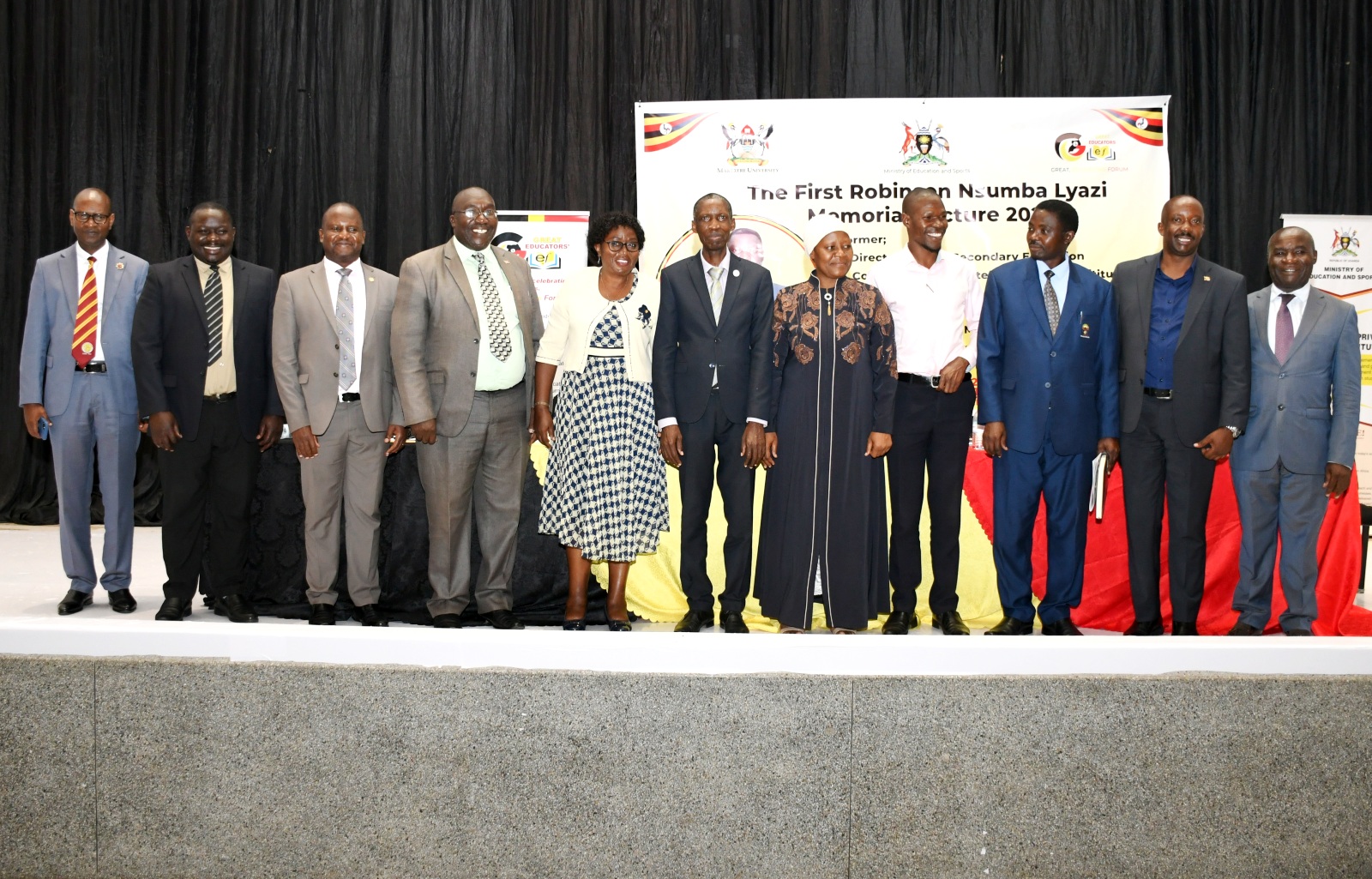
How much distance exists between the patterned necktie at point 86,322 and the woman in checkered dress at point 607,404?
1740 millimetres

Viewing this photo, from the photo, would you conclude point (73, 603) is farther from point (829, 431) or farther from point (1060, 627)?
point (1060, 627)

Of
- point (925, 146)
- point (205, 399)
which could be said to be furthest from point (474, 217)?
point (925, 146)

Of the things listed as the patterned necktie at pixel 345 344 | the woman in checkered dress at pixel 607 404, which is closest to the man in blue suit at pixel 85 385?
the patterned necktie at pixel 345 344

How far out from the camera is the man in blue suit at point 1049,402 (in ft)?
11.7

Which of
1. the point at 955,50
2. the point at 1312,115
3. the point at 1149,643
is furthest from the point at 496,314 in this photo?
the point at 1312,115

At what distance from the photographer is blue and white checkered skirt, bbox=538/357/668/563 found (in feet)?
11.9

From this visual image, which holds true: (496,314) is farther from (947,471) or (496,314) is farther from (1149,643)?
(1149,643)

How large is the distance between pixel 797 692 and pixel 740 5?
217 inches

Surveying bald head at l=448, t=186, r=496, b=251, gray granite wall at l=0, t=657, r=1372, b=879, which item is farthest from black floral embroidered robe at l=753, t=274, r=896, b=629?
gray granite wall at l=0, t=657, r=1372, b=879

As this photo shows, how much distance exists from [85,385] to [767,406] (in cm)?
256

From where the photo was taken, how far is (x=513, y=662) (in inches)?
81.4

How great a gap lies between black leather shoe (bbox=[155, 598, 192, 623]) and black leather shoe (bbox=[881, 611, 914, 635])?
244 centimetres

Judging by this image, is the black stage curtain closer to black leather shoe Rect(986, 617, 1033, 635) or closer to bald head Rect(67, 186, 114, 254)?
bald head Rect(67, 186, 114, 254)

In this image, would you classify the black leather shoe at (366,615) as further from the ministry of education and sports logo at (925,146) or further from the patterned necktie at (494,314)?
the ministry of education and sports logo at (925,146)
